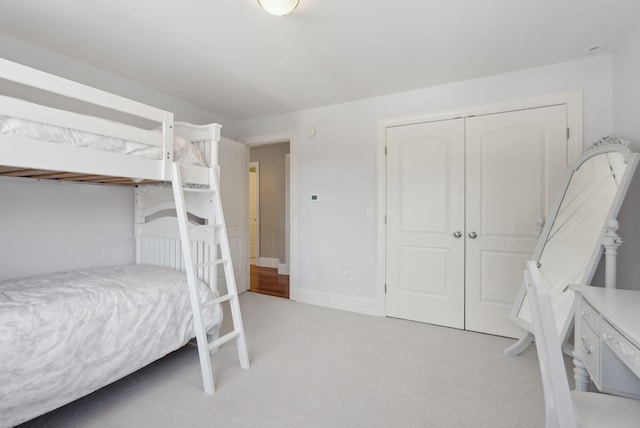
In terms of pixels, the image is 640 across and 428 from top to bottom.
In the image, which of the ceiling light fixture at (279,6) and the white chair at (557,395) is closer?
the white chair at (557,395)

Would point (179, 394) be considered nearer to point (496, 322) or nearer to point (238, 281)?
point (238, 281)

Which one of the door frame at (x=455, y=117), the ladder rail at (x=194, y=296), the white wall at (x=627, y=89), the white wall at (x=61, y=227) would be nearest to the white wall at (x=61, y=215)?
the white wall at (x=61, y=227)

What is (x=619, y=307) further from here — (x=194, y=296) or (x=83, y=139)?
(x=83, y=139)

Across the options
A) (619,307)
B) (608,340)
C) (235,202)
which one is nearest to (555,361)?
(608,340)

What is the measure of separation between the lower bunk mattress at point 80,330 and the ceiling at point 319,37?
1704mm

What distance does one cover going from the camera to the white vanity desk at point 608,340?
1.07 m

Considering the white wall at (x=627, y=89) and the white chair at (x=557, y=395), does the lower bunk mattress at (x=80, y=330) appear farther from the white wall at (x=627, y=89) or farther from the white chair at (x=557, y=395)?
the white wall at (x=627, y=89)

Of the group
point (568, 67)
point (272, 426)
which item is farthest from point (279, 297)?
point (568, 67)

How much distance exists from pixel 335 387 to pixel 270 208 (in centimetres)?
420

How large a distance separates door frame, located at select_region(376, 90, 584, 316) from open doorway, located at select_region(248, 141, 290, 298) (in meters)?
2.43

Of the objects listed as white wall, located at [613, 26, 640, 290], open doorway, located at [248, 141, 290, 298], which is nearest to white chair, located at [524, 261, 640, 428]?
white wall, located at [613, 26, 640, 290]

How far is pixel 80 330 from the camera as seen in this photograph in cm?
157

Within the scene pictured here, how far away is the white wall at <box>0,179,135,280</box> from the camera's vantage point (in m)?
2.12

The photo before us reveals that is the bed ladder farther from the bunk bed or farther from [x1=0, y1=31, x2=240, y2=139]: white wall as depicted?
[x1=0, y1=31, x2=240, y2=139]: white wall
